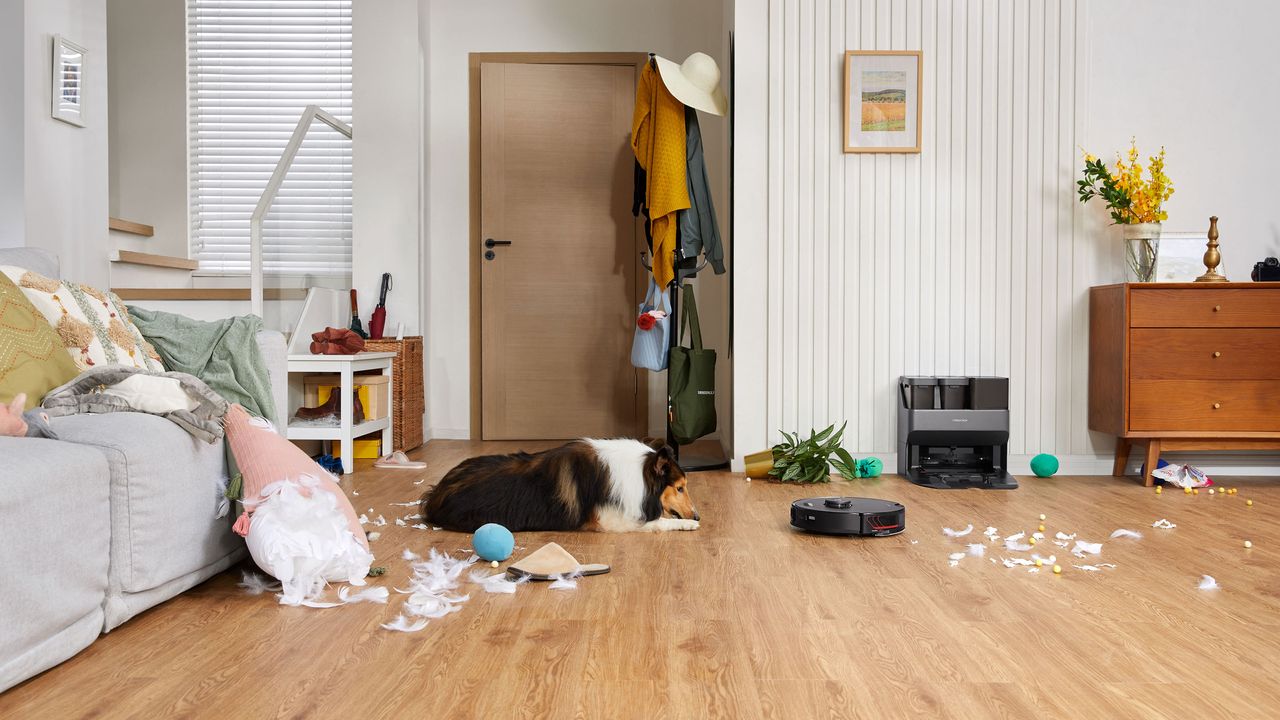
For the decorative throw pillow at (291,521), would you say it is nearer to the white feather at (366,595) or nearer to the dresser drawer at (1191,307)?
the white feather at (366,595)

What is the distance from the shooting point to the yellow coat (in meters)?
4.27

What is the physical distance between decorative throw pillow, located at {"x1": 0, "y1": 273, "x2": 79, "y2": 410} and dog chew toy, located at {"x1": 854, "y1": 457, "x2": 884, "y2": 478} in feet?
9.77

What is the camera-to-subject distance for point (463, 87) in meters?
5.50

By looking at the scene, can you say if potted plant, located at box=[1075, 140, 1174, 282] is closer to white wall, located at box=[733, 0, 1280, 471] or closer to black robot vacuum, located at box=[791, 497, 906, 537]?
white wall, located at box=[733, 0, 1280, 471]

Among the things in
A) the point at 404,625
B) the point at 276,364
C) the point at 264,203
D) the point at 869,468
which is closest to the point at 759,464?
the point at 869,468

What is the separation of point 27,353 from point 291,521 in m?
0.69

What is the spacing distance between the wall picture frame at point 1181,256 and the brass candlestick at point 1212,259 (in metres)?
0.06

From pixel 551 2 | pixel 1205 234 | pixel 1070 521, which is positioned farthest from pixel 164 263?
pixel 1205 234

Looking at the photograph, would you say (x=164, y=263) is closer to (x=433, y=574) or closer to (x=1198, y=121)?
(x=433, y=574)

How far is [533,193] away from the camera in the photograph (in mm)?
5461

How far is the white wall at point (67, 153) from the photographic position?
314cm

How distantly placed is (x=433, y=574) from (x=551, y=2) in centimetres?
414

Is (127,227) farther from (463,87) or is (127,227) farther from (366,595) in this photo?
(366,595)

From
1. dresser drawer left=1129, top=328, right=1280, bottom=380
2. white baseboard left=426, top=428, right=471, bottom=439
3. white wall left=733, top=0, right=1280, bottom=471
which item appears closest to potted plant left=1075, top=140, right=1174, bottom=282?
white wall left=733, top=0, right=1280, bottom=471
